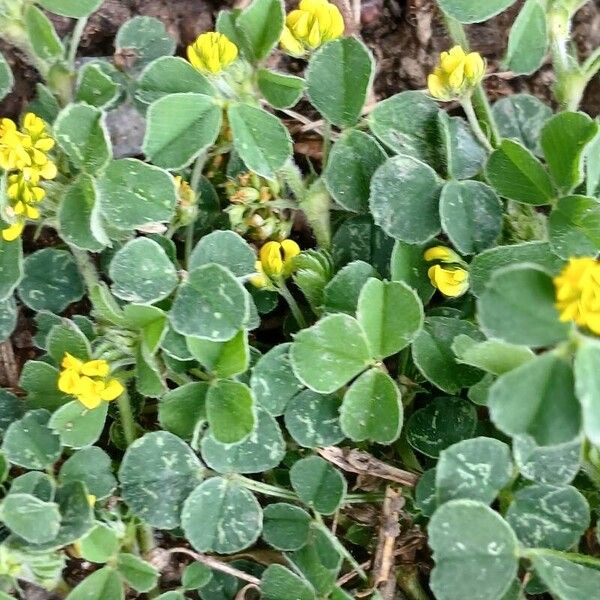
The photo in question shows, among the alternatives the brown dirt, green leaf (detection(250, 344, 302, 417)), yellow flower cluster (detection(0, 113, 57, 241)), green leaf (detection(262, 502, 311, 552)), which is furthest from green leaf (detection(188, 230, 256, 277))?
the brown dirt

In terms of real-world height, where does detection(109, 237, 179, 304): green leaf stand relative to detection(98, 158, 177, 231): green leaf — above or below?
below

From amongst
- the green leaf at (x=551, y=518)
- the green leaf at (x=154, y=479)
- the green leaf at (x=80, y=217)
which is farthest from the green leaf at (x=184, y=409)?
the green leaf at (x=551, y=518)

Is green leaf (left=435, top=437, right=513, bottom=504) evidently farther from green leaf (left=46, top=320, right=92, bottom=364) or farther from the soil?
the soil

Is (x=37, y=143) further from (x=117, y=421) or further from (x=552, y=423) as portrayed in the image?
(x=552, y=423)

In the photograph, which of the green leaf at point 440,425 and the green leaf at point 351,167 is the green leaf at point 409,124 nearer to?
the green leaf at point 351,167

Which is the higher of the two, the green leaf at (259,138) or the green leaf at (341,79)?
the green leaf at (341,79)
